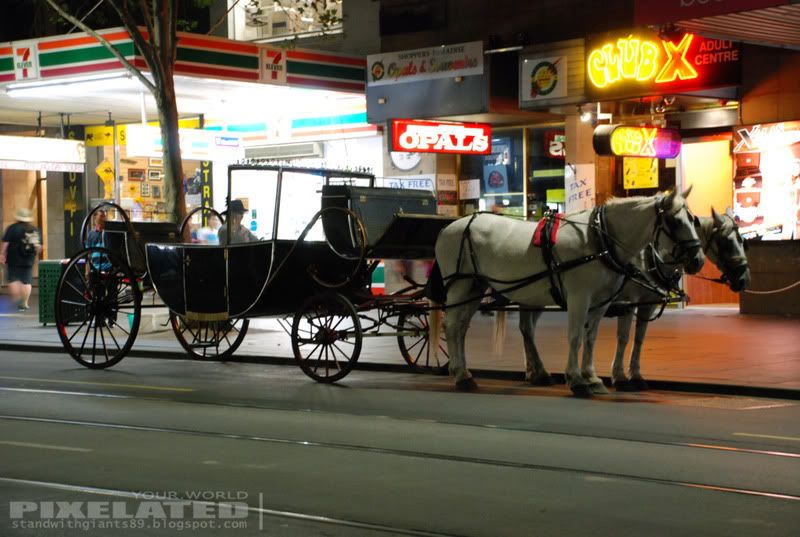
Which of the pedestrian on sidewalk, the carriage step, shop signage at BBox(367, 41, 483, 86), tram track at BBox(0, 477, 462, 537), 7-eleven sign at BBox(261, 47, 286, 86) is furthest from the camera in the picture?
the pedestrian on sidewalk

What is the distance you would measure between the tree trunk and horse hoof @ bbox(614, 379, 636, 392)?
30.4 feet

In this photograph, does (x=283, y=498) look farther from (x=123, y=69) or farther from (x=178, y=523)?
(x=123, y=69)

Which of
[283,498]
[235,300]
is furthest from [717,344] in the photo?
[283,498]

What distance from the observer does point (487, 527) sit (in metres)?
6.68

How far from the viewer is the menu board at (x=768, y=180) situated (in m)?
20.0

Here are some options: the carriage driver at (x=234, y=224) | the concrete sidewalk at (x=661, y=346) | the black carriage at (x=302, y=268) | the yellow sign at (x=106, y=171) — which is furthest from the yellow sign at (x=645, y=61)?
the yellow sign at (x=106, y=171)

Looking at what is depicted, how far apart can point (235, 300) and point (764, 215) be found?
10.4 metres

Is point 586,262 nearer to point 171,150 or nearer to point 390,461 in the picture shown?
point 390,461

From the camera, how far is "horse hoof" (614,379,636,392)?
41.8 ft

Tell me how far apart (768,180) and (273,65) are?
941 cm

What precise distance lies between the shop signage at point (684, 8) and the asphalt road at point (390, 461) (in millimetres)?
5374

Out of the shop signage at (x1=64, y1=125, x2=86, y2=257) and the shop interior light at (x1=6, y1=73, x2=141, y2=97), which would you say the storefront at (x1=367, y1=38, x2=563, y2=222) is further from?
the shop signage at (x1=64, y1=125, x2=86, y2=257)

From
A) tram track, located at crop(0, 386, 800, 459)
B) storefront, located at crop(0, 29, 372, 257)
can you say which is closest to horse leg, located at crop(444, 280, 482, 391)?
tram track, located at crop(0, 386, 800, 459)

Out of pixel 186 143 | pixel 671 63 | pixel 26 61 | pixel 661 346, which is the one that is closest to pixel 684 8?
pixel 671 63
